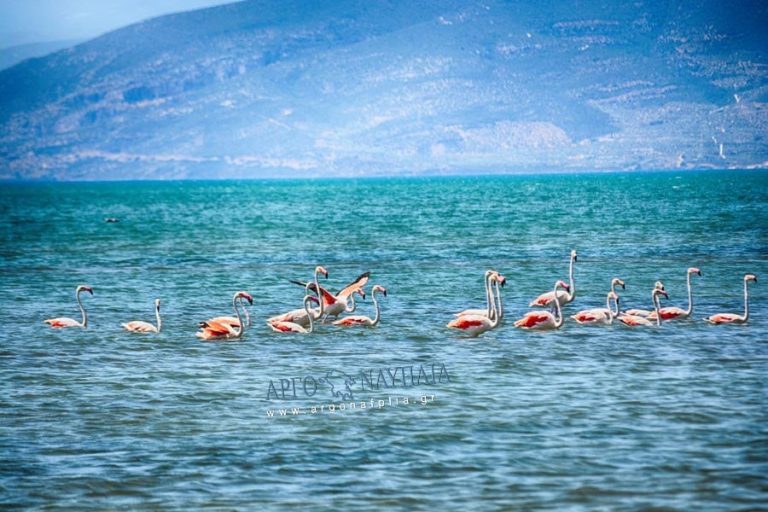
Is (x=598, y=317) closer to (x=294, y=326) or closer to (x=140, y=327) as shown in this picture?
(x=294, y=326)

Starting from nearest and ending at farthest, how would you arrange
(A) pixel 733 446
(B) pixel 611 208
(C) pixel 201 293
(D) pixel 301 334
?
(A) pixel 733 446, (D) pixel 301 334, (C) pixel 201 293, (B) pixel 611 208

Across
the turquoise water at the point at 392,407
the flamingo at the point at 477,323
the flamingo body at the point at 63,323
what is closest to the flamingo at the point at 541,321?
the turquoise water at the point at 392,407

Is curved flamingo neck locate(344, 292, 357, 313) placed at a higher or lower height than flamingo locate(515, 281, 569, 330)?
higher

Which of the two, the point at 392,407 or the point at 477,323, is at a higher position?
the point at 477,323

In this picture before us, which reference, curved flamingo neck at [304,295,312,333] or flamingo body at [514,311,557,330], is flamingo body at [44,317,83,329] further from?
flamingo body at [514,311,557,330]

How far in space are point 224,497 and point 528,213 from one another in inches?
3178

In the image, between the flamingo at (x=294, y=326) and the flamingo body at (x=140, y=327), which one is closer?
the flamingo at (x=294, y=326)

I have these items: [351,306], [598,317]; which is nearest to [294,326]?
[351,306]

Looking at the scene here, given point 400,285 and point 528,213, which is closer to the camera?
point 400,285

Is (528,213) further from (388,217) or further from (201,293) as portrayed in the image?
(201,293)

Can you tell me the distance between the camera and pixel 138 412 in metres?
17.6

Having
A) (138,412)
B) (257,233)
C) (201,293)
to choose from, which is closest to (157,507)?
(138,412)

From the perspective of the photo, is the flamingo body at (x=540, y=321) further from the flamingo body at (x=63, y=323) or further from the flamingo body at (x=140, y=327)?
the flamingo body at (x=63, y=323)

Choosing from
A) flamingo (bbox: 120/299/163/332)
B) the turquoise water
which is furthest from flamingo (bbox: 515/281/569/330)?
flamingo (bbox: 120/299/163/332)
